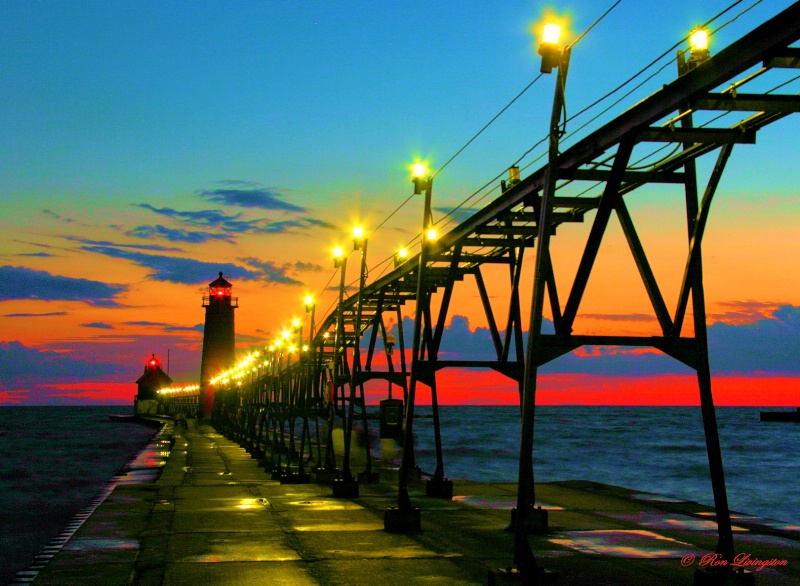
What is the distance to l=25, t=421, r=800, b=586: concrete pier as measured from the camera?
42.0ft

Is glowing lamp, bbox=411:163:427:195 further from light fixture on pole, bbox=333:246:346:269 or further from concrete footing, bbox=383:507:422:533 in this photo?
light fixture on pole, bbox=333:246:346:269

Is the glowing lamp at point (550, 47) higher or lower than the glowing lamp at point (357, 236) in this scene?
lower

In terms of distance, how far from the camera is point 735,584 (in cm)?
1078

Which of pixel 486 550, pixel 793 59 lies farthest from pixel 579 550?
pixel 793 59

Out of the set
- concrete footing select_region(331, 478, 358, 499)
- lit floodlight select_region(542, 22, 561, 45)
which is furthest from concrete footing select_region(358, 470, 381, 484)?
lit floodlight select_region(542, 22, 561, 45)

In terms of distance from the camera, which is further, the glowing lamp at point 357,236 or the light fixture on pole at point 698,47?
the glowing lamp at point 357,236

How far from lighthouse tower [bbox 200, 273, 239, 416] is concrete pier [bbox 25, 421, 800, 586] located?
286 ft

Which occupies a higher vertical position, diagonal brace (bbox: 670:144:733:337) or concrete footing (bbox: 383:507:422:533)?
diagonal brace (bbox: 670:144:733:337)

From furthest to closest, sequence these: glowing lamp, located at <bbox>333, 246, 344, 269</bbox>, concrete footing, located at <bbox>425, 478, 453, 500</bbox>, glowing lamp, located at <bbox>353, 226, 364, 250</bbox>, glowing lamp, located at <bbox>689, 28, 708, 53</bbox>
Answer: glowing lamp, located at <bbox>333, 246, 344, 269</bbox> → glowing lamp, located at <bbox>353, 226, 364, 250</bbox> → concrete footing, located at <bbox>425, 478, 453, 500</bbox> → glowing lamp, located at <bbox>689, 28, 708, 53</bbox>

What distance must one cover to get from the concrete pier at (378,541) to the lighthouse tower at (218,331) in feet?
286

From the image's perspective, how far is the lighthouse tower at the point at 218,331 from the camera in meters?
111

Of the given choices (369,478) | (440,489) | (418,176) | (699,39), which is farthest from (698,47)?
(369,478)

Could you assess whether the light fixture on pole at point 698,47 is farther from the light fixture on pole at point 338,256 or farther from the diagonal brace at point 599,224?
the light fixture on pole at point 338,256

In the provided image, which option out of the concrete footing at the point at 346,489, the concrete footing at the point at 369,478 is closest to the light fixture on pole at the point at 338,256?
the concrete footing at the point at 369,478
